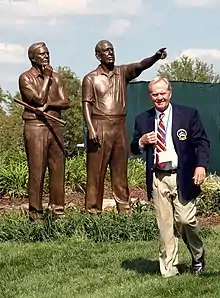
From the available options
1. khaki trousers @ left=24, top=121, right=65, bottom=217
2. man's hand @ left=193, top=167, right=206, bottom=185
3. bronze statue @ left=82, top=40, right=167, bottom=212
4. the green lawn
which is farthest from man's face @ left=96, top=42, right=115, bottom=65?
man's hand @ left=193, top=167, right=206, bottom=185

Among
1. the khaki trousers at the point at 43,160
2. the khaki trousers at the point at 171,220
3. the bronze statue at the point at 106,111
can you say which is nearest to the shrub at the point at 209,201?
the bronze statue at the point at 106,111

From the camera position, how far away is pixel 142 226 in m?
9.78

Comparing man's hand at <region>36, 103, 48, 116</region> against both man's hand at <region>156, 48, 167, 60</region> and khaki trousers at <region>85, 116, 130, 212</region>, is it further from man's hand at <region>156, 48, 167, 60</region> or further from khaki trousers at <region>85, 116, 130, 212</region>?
man's hand at <region>156, 48, 167, 60</region>

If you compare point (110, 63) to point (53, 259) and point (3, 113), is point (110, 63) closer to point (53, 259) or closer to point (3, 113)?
point (53, 259)

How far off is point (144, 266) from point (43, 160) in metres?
2.73

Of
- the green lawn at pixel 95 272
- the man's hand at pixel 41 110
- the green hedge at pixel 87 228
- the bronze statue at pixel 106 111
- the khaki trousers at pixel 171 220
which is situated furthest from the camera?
the bronze statue at pixel 106 111

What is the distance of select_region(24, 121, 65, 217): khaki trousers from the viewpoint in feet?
33.0

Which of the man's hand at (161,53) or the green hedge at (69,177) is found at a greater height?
the man's hand at (161,53)

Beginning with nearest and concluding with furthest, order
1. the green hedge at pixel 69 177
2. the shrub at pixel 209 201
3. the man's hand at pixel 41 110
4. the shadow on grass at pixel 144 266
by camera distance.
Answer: the shadow on grass at pixel 144 266 → the man's hand at pixel 41 110 → the shrub at pixel 209 201 → the green hedge at pixel 69 177

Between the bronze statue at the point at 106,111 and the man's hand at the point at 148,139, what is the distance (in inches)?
121

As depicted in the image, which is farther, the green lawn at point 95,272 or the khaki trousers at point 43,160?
the khaki trousers at point 43,160

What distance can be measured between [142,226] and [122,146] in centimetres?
119

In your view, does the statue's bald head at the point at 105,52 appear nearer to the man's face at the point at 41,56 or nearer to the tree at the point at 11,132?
the man's face at the point at 41,56

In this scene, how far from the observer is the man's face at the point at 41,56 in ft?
32.9
